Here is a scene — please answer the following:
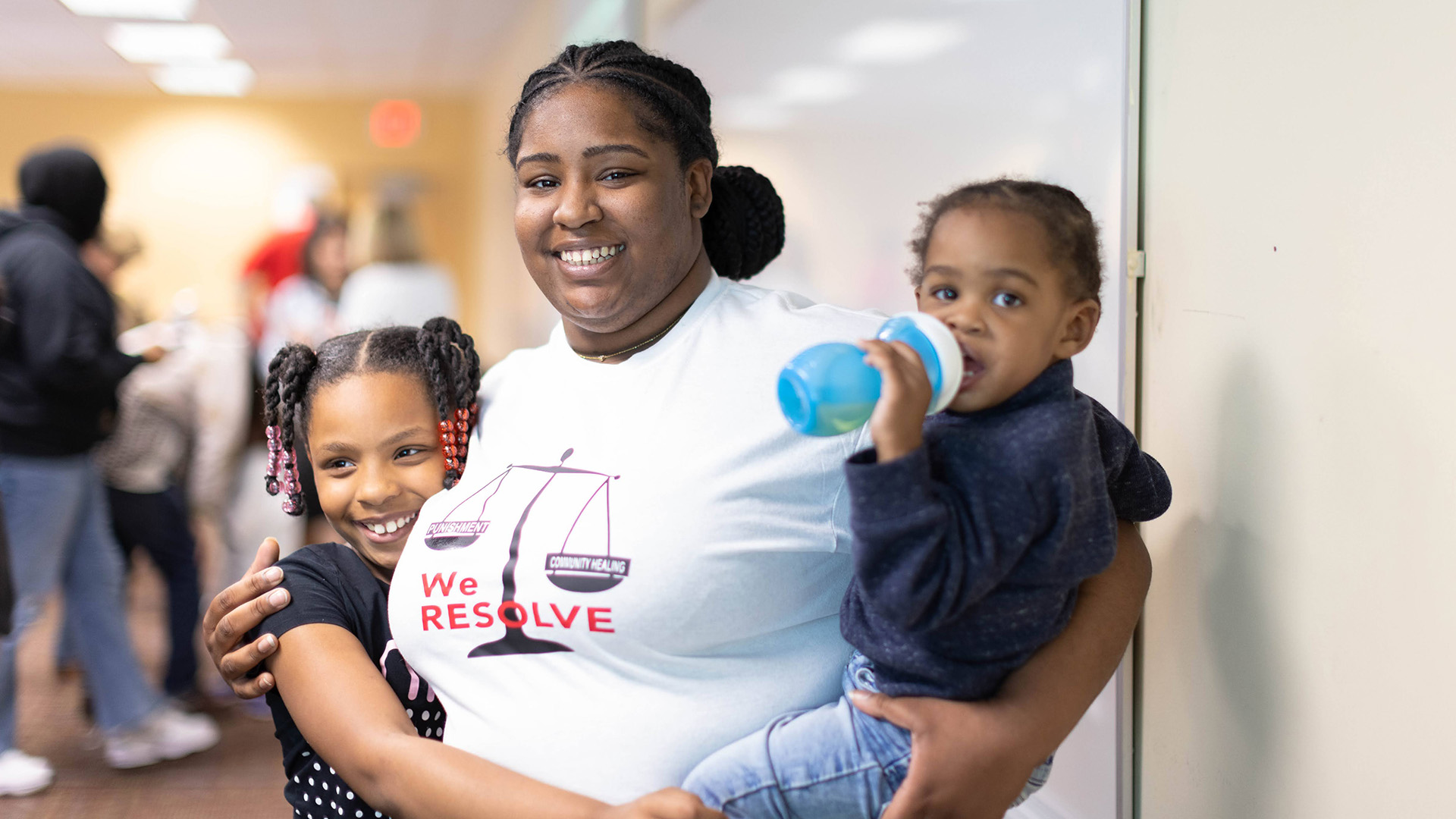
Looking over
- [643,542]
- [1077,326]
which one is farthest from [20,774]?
[1077,326]

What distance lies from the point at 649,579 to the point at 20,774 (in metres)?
2.87

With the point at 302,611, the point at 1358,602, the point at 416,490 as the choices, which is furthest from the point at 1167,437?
the point at 302,611

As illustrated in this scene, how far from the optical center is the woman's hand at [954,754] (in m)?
1.14

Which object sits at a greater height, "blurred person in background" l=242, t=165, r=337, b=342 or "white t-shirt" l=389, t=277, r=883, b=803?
"blurred person in background" l=242, t=165, r=337, b=342

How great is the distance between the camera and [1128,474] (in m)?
1.34

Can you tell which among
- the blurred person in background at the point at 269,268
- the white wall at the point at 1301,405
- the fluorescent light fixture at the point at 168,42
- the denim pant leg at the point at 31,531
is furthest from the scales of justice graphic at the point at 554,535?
the fluorescent light fixture at the point at 168,42

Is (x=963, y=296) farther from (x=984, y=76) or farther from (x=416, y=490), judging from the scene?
(x=984, y=76)

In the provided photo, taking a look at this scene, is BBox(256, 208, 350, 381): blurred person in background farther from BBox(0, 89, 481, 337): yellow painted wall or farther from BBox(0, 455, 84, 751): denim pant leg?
BBox(0, 89, 481, 337): yellow painted wall

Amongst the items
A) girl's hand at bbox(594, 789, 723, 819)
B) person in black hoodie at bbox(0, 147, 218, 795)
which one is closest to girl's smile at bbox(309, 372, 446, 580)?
girl's hand at bbox(594, 789, 723, 819)

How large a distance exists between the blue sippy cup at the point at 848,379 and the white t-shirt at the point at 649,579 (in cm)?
25

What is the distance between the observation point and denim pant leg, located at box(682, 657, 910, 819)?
3.87 feet

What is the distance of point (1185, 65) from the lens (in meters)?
1.59

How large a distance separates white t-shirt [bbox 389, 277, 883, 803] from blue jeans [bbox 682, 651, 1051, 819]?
45mm

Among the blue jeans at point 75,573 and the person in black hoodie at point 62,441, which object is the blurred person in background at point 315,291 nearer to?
the person in black hoodie at point 62,441
